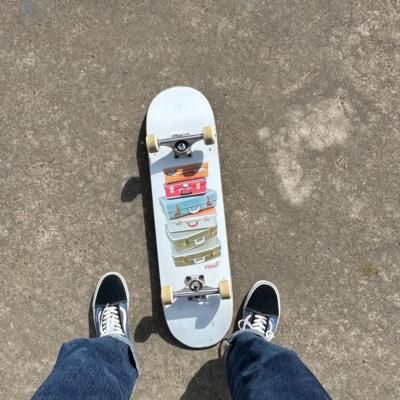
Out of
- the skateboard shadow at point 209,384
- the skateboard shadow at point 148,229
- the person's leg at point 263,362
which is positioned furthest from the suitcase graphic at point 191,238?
the skateboard shadow at point 209,384

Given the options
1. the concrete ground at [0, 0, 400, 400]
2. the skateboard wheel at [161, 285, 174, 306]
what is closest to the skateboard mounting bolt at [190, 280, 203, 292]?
the skateboard wheel at [161, 285, 174, 306]

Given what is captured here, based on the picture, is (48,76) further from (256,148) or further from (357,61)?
(357,61)

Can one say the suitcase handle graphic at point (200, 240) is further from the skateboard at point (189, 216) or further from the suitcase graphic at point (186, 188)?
the suitcase graphic at point (186, 188)

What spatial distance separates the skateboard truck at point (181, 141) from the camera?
5.91 ft

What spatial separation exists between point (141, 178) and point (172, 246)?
388 millimetres

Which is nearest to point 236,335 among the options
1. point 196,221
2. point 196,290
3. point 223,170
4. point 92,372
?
point 196,290

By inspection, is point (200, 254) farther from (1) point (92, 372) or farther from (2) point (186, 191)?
(1) point (92, 372)

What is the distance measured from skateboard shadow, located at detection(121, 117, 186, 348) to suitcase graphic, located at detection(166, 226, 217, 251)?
0.48ft

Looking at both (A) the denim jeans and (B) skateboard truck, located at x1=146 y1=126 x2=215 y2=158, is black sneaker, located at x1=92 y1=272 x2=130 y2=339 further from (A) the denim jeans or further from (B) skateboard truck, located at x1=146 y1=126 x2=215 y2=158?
(B) skateboard truck, located at x1=146 y1=126 x2=215 y2=158

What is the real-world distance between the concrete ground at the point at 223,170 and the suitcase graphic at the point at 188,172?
13 centimetres

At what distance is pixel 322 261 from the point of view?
77.5 inches

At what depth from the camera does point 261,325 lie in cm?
195

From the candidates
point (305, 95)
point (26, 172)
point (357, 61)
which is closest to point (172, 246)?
point (26, 172)

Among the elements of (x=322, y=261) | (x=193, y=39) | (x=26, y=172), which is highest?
(x=193, y=39)
